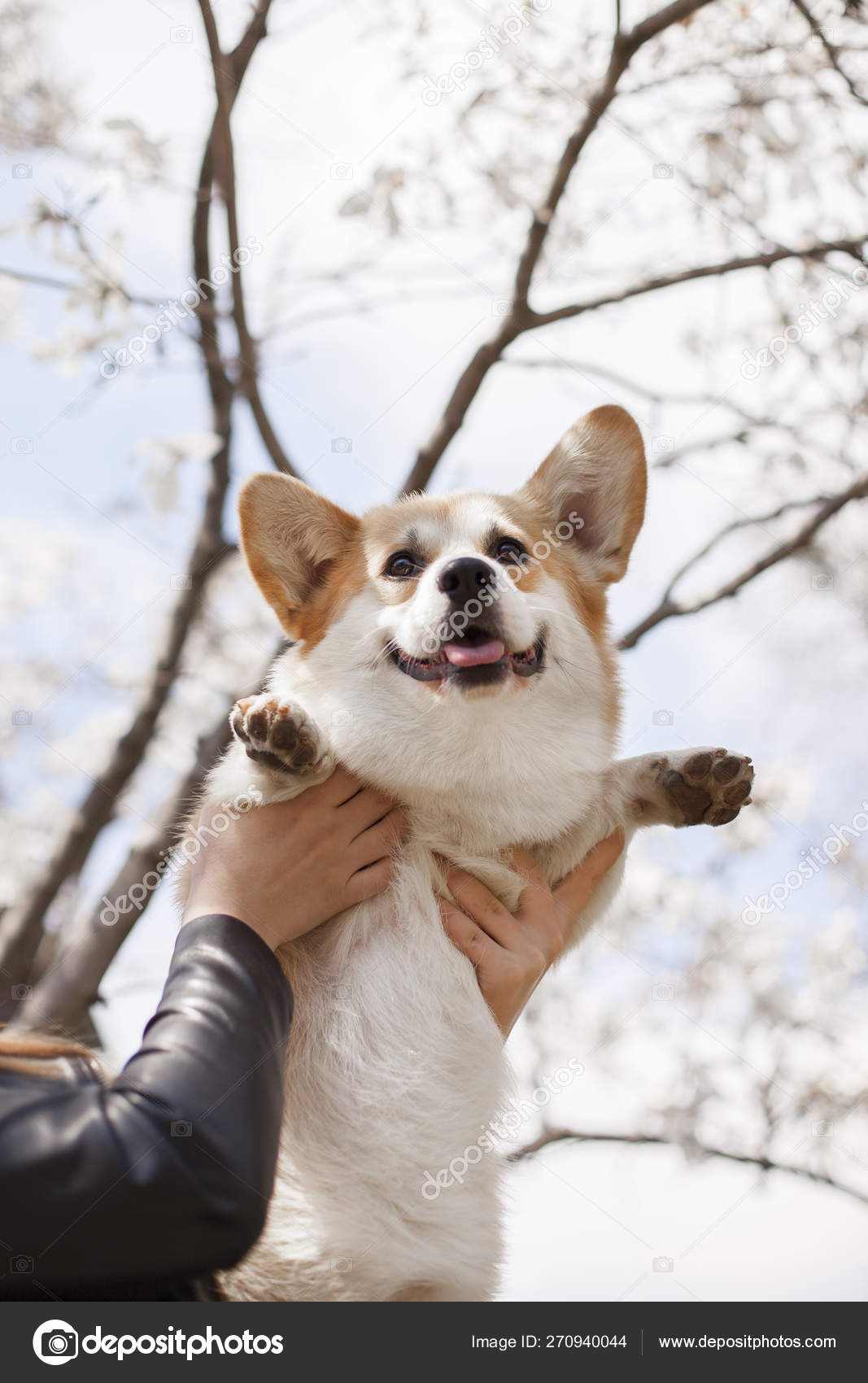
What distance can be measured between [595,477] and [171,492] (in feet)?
Answer: 4.92

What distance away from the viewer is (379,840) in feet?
7.33

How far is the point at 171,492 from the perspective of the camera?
3.40 m

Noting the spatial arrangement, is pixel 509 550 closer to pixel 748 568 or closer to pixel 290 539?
pixel 290 539

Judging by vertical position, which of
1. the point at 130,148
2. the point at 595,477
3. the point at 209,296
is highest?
the point at 130,148

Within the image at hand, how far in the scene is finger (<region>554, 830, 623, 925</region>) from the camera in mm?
2404

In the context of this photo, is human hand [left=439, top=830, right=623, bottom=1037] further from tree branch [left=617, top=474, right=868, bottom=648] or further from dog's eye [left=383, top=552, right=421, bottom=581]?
tree branch [left=617, top=474, right=868, bottom=648]

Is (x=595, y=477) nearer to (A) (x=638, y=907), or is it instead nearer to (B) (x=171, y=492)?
(B) (x=171, y=492)

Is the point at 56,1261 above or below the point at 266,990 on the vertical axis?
below

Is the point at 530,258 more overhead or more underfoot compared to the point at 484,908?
more overhead

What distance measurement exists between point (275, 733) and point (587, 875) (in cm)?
88

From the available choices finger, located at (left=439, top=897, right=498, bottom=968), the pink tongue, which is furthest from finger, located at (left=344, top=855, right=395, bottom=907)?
the pink tongue
